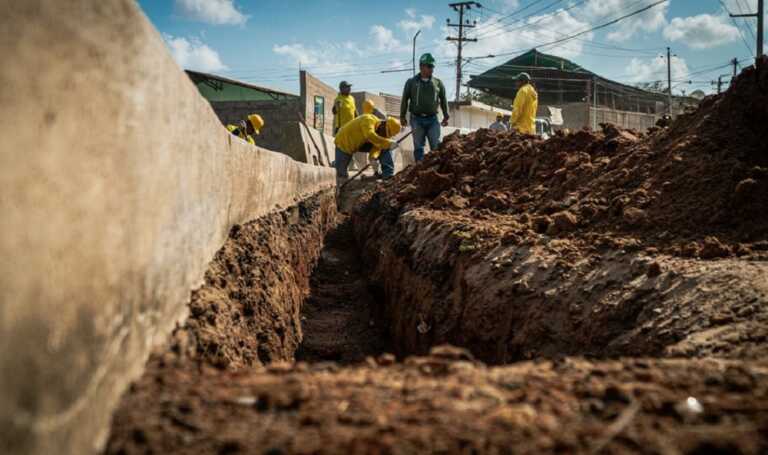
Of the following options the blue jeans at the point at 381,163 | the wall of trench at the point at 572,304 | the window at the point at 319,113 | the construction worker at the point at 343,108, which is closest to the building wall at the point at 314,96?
the window at the point at 319,113

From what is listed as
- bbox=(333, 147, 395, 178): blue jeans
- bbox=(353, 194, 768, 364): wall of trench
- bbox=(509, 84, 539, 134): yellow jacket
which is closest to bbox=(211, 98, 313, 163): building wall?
bbox=(333, 147, 395, 178): blue jeans

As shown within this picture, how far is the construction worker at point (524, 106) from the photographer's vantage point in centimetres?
992

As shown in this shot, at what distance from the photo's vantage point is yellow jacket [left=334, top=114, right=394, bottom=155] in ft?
33.5

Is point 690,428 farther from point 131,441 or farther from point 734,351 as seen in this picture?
point 131,441

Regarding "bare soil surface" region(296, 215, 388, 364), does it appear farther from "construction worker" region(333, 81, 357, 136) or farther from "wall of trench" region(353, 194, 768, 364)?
"construction worker" region(333, 81, 357, 136)

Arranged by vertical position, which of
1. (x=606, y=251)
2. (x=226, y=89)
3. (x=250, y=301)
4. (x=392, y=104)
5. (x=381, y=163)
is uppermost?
(x=392, y=104)

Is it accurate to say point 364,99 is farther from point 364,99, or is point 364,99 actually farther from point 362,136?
point 362,136

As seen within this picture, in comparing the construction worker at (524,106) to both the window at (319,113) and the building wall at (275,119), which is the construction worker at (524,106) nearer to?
the building wall at (275,119)

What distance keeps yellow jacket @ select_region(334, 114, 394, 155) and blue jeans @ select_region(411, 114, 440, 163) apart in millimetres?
717

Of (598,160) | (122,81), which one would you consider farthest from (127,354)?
(598,160)

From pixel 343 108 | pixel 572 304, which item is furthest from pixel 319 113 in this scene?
pixel 572 304

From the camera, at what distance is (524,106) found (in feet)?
32.8

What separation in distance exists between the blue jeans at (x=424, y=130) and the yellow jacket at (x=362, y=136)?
0.72 metres

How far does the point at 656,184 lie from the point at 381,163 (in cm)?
751
